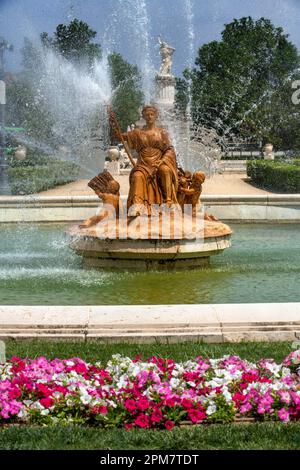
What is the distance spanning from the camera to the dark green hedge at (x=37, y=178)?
2481 cm

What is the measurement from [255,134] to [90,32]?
1371 cm

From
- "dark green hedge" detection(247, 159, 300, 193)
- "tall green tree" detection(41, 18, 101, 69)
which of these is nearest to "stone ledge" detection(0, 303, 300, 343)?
"dark green hedge" detection(247, 159, 300, 193)

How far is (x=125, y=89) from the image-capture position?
49.0 meters

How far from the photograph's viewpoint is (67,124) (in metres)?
42.3

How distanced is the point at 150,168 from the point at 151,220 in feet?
2.39

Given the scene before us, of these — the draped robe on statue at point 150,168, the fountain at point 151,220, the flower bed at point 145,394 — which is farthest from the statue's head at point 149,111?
the flower bed at point 145,394

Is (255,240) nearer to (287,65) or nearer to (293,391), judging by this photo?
(293,391)

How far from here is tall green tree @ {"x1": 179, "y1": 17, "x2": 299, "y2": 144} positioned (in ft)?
162

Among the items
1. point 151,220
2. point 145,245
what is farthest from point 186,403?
point 151,220

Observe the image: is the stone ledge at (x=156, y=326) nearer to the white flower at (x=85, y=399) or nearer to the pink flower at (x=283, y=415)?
the white flower at (x=85, y=399)

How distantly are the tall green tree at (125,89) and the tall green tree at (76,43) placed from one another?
1.36 metres

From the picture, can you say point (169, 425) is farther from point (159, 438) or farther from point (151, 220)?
point (151, 220)

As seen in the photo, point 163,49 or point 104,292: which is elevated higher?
point 163,49
